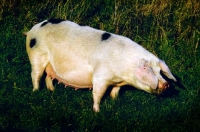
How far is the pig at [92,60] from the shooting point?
4504 mm

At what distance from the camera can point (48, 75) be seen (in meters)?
5.46

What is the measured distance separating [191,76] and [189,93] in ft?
1.90

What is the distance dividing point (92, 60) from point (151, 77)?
87 centimetres

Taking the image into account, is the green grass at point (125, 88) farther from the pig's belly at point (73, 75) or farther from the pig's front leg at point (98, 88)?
the pig's belly at point (73, 75)

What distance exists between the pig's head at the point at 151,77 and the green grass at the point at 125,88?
1.55 ft

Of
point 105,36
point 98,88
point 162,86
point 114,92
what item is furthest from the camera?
point 114,92

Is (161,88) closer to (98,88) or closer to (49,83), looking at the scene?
(98,88)

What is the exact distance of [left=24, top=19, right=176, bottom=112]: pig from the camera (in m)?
4.50

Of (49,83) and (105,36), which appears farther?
(49,83)

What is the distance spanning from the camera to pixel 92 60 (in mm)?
4785

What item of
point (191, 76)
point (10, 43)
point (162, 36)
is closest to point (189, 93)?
point (191, 76)

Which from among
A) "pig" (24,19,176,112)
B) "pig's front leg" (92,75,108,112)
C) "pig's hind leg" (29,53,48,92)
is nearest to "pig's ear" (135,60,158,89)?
"pig" (24,19,176,112)

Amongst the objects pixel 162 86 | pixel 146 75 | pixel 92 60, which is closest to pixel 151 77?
pixel 146 75

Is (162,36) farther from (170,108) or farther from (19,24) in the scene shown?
(19,24)
